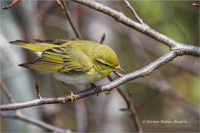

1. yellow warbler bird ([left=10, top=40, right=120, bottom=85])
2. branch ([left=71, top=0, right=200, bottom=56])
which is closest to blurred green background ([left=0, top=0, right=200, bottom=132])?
yellow warbler bird ([left=10, top=40, right=120, bottom=85])

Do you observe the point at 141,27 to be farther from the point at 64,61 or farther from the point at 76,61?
the point at 64,61

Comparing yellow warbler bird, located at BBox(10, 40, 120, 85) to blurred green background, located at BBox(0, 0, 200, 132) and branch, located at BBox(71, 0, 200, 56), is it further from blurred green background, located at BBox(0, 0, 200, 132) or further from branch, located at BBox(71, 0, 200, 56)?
blurred green background, located at BBox(0, 0, 200, 132)

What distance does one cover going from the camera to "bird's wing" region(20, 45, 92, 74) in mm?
3318

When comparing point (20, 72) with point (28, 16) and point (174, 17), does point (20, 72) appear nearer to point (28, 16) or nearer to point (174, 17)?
point (28, 16)

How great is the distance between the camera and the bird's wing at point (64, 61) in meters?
3.32

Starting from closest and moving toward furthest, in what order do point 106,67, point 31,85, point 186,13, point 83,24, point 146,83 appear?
point 106,67, point 31,85, point 146,83, point 186,13, point 83,24

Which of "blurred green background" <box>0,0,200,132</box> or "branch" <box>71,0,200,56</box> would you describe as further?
"blurred green background" <box>0,0,200,132</box>

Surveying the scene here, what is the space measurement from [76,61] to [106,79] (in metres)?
1.91

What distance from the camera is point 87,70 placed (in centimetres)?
335

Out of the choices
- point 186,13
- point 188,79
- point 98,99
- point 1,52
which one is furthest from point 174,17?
point 1,52

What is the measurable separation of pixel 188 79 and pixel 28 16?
3891 mm

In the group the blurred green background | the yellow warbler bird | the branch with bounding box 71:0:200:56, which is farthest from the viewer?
the blurred green background

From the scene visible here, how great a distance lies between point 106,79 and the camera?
207 inches

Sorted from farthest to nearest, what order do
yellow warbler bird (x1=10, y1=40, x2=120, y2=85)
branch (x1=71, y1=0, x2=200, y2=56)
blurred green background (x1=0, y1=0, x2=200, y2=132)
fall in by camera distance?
blurred green background (x1=0, y1=0, x2=200, y2=132), yellow warbler bird (x1=10, y1=40, x2=120, y2=85), branch (x1=71, y1=0, x2=200, y2=56)
